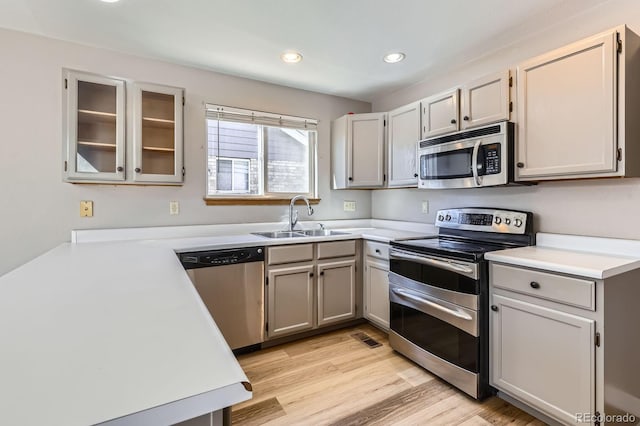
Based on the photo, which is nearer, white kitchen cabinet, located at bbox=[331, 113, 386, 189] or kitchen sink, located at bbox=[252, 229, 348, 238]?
kitchen sink, located at bbox=[252, 229, 348, 238]

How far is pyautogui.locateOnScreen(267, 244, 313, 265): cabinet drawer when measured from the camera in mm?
2518

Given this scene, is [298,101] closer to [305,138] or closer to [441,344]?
[305,138]

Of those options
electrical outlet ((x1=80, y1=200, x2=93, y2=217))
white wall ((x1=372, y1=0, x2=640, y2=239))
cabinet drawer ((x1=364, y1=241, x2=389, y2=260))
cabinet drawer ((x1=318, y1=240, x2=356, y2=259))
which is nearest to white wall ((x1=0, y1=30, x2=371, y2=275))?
electrical outlet ((x1=80, y1=200, x2=93, y2=217))

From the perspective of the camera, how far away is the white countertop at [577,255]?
4.85ft

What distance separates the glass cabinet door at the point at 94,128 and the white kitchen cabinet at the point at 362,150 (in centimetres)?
197

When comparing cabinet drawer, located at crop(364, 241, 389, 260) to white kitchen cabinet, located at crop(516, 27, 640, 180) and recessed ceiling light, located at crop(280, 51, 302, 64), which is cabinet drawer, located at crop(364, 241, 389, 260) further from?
recessed ceiling light, located at crop(280, 51, 302, 64)

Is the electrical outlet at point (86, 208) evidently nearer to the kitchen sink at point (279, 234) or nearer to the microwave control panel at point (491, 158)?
the kitchen sink at point (279, 234)

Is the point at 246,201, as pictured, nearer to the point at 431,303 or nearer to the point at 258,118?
the point at 258,118

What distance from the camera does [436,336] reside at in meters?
2.10

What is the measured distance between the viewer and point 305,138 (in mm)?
3379

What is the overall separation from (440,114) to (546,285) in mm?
1490

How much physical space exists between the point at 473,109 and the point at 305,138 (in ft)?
5.58

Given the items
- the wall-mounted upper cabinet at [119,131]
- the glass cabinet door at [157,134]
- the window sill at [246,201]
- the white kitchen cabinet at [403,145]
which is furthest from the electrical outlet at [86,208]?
the white kitchen cabinet at [403,145]

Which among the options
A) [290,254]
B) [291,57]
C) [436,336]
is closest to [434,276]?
[436,336]
